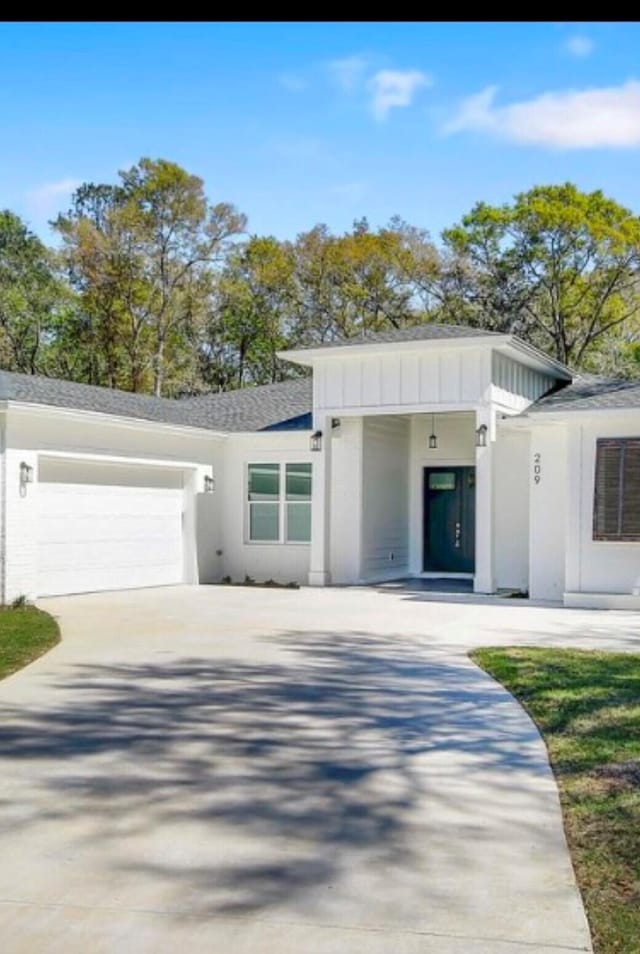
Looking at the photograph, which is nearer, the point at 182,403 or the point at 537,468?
the point at 537,468

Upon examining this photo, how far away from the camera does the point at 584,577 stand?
47.4 ft

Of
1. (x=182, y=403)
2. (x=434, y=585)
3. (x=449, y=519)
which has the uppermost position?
(x=182, y=403)

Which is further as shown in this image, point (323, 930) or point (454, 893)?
point (454, 893)

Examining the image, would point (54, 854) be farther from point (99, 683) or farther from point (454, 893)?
point (99, 683)

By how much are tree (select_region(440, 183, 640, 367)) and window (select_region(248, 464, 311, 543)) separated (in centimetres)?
1573

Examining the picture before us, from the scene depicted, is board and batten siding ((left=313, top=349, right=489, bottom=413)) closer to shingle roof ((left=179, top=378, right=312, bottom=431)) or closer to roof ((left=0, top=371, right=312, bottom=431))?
roof ((left=0, top=371, right=312, bottom=431))

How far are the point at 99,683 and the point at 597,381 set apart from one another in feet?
46.2

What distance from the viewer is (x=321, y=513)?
17.3 m

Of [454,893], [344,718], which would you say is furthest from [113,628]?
[454,893]

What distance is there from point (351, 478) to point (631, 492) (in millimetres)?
5294

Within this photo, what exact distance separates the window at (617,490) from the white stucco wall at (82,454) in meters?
7.23

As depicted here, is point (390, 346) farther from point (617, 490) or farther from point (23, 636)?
point (23, 636)

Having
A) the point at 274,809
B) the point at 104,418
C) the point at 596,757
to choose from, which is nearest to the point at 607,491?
the point at 104,418
